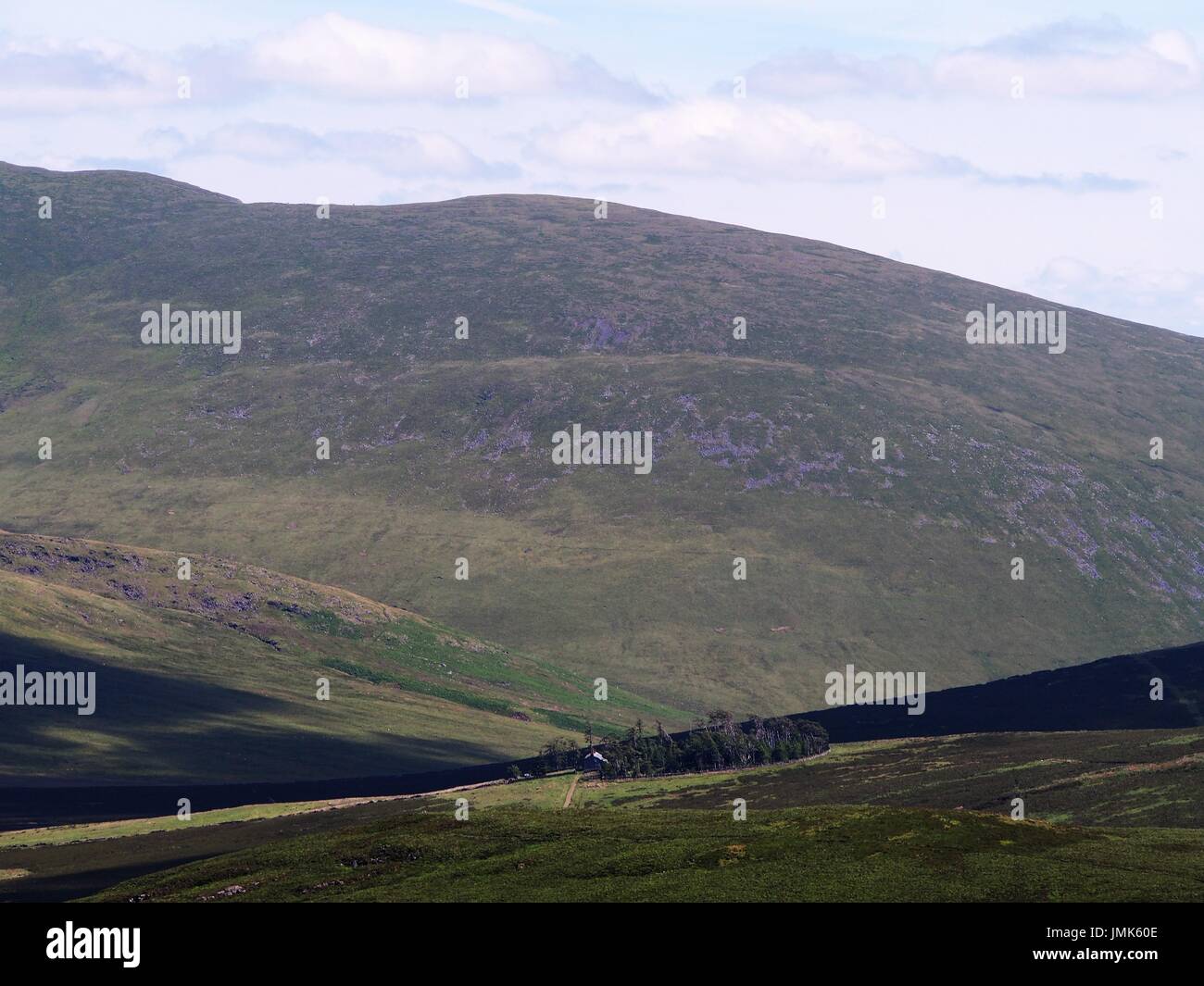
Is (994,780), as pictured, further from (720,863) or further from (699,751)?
(720,863)

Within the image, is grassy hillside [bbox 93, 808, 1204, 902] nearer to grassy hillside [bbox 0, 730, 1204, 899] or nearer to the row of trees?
grassy hillside [bbox 0, 730, 1204, 899]

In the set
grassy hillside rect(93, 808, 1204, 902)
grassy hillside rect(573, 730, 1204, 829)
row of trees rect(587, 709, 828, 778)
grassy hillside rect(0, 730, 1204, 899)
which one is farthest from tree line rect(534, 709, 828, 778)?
grassy hillside rect(93, 808, 1204, 902)

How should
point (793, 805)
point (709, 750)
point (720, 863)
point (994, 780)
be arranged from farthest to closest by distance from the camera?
point (709, 750), point (994, 780), point (793, 805), point (720, 863)

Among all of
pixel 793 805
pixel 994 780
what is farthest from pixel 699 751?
pixel 994 780

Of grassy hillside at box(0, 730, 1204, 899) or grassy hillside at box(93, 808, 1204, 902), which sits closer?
grassy hillside at box(93, 808, 1204, 902)
